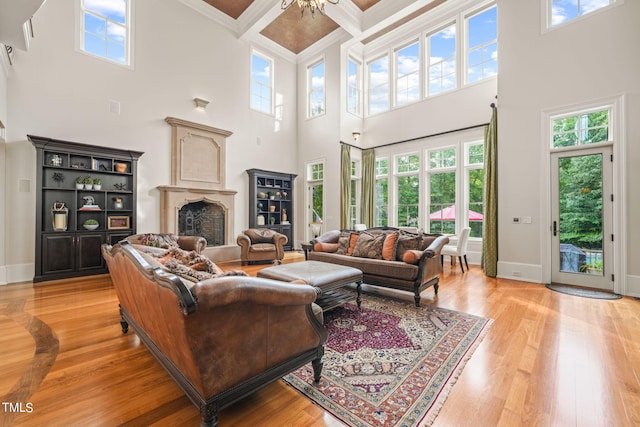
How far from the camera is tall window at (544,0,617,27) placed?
4.30m

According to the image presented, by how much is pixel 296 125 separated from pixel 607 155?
23.7 ft

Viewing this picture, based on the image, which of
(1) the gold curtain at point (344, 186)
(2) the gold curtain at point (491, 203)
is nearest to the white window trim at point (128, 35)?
(1) the gold curtain at point (344, 186)

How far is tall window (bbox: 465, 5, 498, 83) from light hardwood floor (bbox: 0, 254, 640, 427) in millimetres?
5092

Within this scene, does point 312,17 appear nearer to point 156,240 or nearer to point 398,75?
point 398,75

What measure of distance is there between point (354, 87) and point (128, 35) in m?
5.53

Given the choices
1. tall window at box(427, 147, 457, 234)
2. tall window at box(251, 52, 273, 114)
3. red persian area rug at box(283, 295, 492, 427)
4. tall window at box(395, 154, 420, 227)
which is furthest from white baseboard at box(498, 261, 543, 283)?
tall window at box(251, 52, 273, 114)

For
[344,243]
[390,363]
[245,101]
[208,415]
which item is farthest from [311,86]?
[208,415]

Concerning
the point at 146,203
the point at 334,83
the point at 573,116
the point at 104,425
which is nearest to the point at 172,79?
the point at 146,203

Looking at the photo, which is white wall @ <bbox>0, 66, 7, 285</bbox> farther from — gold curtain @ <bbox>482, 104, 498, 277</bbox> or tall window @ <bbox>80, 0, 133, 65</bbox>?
gold curtain @ <bbox>482, 104, 498, 277</bbox>

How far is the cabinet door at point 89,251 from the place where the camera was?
15.9ft

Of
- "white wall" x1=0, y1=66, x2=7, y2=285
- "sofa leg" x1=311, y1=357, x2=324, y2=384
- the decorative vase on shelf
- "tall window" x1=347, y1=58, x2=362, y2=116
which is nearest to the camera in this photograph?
"sofa leg" x1=311, y1=357, x2=324, y2=384

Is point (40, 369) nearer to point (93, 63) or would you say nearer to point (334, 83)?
point (93, 63)

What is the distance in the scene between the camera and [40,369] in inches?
81.4

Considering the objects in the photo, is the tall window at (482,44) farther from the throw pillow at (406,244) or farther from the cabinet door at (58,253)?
the cabinet door at (58,253)
